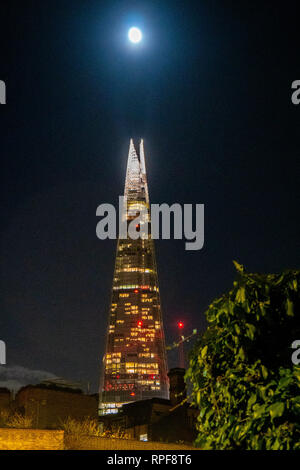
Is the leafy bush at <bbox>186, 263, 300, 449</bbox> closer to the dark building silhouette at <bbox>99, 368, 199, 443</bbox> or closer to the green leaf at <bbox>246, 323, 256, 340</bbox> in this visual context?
the green leaf at <bbox>246, 323, 256, 340</bbox>

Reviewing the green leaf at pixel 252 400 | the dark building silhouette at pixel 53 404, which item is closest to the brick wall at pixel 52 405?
the dark building silhouette at pixel 53 404

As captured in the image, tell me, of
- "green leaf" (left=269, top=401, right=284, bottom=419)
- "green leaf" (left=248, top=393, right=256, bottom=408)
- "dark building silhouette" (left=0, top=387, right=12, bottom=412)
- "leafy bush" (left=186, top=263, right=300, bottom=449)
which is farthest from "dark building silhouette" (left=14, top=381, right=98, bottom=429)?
"green leaf" (left=269, top=401, right=284, bottom=419)

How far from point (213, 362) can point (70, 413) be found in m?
39.5

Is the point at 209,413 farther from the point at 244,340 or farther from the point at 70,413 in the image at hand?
the point at 70,413

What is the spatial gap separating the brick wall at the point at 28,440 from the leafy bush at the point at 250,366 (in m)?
16.9

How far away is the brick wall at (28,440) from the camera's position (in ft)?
75.4

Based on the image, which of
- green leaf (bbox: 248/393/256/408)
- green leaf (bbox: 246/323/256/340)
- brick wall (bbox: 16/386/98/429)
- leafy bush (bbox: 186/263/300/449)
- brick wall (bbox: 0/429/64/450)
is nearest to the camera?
leafy bush (bbox: 186/263/300/449)

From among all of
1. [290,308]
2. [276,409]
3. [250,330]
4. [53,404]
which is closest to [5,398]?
[53,404]

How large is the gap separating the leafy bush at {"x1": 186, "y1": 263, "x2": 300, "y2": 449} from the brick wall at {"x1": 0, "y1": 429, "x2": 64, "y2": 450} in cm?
1693

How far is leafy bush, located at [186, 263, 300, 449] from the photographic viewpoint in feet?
22.8

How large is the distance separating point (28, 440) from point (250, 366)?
18351mm

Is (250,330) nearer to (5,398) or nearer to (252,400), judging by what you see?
(252,400)

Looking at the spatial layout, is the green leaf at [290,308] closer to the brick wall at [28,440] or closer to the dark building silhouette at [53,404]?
the brick wall at [28,440]

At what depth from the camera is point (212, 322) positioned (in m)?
8.52
